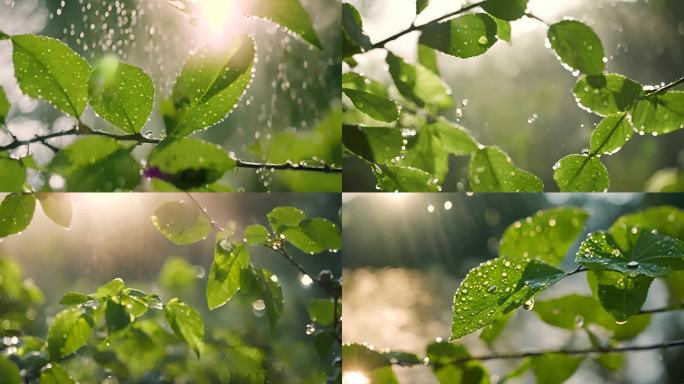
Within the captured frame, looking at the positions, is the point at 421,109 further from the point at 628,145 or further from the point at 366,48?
the point at 628,145

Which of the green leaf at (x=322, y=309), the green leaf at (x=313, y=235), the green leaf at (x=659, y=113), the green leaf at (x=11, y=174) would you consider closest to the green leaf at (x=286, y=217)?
the green leaf at (x=313, y=235)

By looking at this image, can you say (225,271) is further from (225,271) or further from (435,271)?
(435,271)

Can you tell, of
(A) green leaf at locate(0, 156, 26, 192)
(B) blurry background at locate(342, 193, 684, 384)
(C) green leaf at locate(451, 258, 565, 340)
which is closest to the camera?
(C) green leaf at locate(451, 258, 565, 340)

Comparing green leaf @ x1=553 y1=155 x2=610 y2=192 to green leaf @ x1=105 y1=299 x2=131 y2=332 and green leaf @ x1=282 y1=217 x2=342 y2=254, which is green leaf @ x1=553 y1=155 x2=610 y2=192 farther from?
green leaf @ x1=105 y1=299 x2=131 y2=332

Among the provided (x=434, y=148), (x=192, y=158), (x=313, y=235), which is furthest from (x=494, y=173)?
(x=192, y=158)

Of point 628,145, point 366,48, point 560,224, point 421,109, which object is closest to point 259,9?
point 366,48

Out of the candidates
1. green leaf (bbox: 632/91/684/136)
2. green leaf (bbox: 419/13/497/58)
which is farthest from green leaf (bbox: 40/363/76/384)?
green leaf (bbox: 632/91/684/136)
